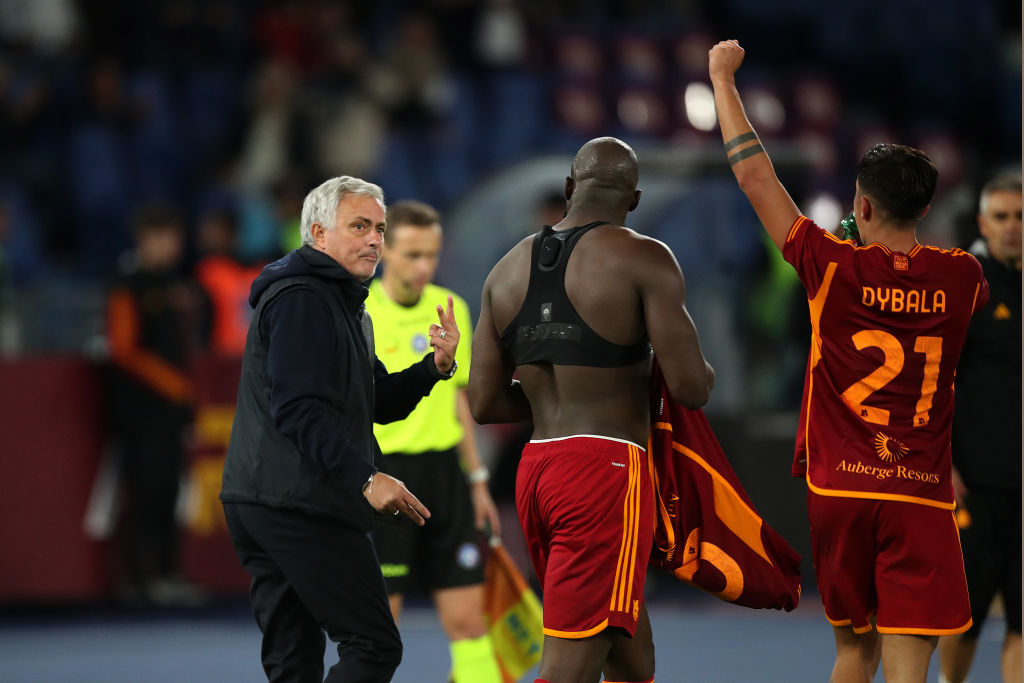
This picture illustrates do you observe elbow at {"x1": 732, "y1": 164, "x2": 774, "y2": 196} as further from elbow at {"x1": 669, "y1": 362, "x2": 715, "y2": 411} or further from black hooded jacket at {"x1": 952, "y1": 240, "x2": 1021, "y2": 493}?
black hooded jacket at {"x1": 952, "y1": 240, "x2": 1021, "y2": 493}

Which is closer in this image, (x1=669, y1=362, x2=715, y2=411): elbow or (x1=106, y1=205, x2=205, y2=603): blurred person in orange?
(x1=669, y1=362, x2=715, y2=411): elbow

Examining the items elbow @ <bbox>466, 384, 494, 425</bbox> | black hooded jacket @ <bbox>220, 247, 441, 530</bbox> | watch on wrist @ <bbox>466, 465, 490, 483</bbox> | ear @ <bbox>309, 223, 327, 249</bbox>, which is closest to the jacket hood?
black hooded jacket @ <bbox>220, 247, 441, 530</bbox>

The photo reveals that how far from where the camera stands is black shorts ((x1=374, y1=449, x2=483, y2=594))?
6.23 metres

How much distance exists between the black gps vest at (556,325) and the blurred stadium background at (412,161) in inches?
106

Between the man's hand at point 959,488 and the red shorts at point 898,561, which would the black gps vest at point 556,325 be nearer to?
the red shorts at point 898,561

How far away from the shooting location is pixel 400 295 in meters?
6.37

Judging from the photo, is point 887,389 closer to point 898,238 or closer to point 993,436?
point 898,238

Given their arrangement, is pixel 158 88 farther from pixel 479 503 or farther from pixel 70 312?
pixel 479 503

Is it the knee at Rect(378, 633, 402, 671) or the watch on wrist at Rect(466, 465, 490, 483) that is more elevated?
the watch on wrist at Rect(466, 465, 490, 483)

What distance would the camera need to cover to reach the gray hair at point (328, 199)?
486 cm

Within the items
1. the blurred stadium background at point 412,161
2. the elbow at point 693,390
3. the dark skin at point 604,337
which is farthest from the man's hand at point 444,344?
the blurred stadium background at point 412,161

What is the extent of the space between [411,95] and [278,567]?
1056 centimetres

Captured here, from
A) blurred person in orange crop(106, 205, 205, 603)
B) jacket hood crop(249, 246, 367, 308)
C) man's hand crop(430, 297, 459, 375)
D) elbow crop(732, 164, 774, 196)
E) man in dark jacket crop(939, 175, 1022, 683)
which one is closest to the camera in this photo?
elbow crop(732, 164, 774, 196)

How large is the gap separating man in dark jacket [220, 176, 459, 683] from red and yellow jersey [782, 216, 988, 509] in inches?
58.6
